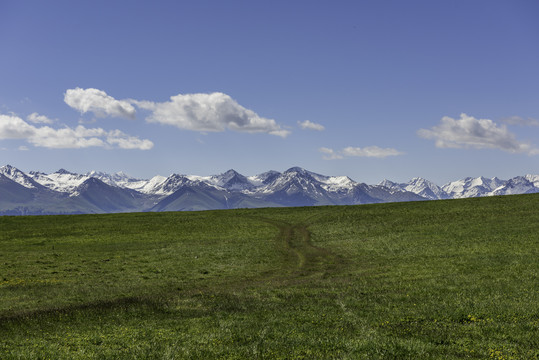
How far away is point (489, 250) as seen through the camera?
44375 mm

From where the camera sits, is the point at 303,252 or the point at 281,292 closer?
the point at 281,292

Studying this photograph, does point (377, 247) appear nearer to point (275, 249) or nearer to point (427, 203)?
point (275, 249)

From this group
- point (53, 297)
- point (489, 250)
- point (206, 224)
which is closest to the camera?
point (53, 297)

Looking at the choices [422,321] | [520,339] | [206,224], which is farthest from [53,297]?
[206,224]

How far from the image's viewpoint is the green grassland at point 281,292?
1731 cm

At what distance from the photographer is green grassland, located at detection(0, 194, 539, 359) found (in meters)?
17.3

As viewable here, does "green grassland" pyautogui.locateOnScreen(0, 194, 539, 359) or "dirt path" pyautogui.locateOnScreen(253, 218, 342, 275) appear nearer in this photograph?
"green grassland" pyautogui.locateOnScreen(0, 194, 539, 359)

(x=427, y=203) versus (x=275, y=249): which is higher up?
(x=427, y=203)

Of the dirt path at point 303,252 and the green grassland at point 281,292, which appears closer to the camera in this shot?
the green grassland at point 281,292

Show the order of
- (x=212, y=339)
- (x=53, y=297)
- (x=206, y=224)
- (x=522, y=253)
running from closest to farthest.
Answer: (x=212, y=339)
(x=53, y=297)
(x=522, y=253)
(x=206, y=224)

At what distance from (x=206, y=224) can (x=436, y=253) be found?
5169 cm

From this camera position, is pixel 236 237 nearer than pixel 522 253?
No

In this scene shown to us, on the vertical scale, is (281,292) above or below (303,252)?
above

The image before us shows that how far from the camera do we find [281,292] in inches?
1184
